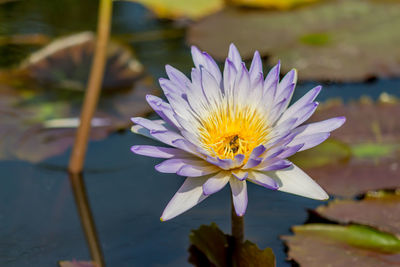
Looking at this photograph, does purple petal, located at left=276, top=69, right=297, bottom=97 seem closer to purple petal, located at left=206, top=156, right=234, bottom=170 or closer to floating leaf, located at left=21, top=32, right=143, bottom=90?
purple petal, located at left=206, top=156, right=234, bottom=170

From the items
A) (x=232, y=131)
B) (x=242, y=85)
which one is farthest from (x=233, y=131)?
(x=242, y=85)

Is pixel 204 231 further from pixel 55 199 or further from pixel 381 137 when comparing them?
pixel 381 137

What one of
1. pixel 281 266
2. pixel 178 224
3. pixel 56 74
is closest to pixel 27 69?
pixel 56 74

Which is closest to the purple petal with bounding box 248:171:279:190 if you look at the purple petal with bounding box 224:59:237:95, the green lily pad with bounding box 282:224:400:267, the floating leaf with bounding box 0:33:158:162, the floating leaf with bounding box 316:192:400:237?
the purple petal with bounding box 224:59:237:95

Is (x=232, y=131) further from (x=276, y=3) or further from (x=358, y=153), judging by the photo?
(x=276, y=3)

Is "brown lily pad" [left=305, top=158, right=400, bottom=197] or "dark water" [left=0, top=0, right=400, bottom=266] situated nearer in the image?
"dark water" [left=0, top=0, right=400, bottom=266]
